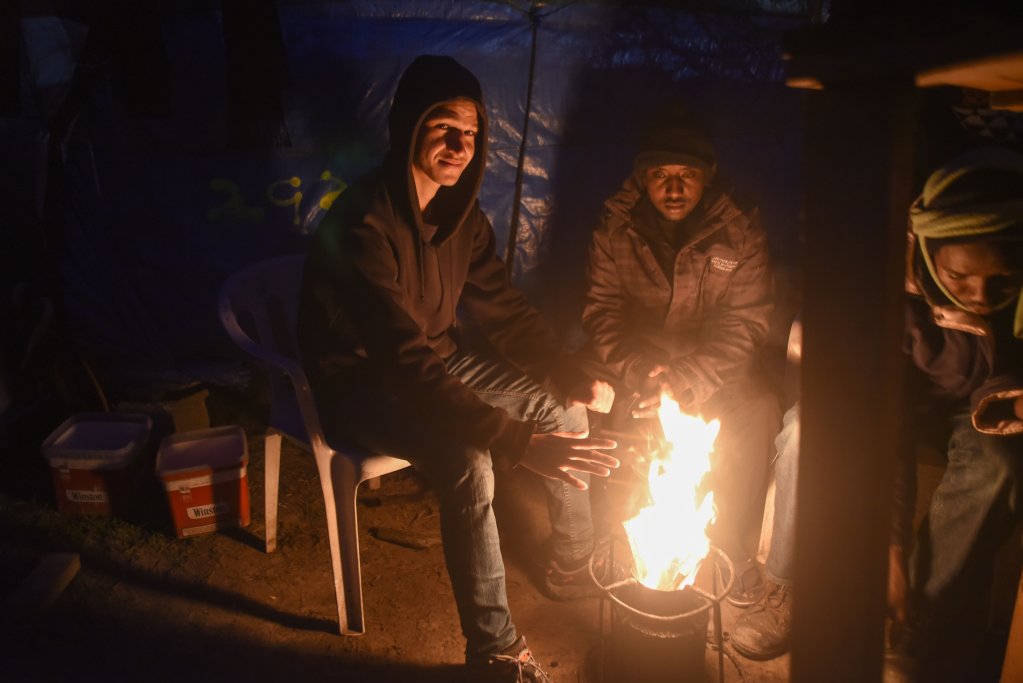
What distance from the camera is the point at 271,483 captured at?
3.80 meters

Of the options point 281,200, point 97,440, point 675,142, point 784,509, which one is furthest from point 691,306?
point 97,440

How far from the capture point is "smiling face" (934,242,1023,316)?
2945mm

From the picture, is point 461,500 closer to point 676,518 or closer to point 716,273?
point 676,518

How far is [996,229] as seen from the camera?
2.90 m

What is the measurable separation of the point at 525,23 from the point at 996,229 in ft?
9.31

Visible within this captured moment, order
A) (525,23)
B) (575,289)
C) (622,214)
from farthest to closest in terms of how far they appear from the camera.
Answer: (575,289), (525,23), (622,214)

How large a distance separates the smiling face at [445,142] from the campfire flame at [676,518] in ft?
4.86

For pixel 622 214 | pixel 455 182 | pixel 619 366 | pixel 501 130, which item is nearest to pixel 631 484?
pixel 619 366

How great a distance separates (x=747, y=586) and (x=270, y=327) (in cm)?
246

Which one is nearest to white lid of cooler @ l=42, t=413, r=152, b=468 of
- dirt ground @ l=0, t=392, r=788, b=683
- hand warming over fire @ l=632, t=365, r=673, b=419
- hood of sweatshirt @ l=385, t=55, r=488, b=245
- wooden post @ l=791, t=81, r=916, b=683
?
dirt ground @ l=0, t=392, r=788, b=683

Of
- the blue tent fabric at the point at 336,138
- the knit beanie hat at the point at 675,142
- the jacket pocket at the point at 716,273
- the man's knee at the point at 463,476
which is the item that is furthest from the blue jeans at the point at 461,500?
the blue tent fabric at the point at 336,138

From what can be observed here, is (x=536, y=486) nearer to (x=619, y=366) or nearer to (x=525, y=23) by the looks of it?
(x=619, y=366)

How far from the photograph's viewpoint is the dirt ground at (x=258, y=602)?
325 cm

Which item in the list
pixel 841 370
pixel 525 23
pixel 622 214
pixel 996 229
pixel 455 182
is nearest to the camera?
pixel 841 370
